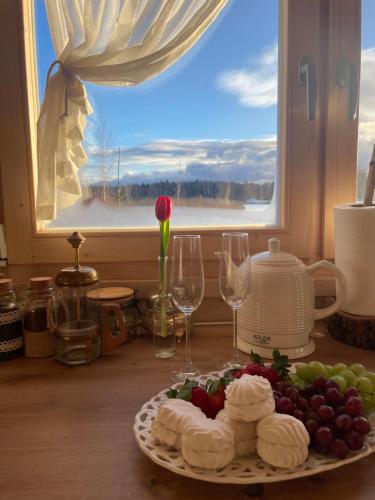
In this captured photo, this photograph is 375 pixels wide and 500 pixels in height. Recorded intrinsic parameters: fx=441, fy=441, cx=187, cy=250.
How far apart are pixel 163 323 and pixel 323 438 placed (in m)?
0.51

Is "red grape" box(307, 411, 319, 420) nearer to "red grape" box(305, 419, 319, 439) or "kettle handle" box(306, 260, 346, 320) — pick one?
"red grape" box(305, 419, 319, 439)

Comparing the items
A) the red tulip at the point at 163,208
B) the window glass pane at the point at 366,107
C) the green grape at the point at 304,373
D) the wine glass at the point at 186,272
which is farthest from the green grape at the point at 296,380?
the window glass pane at the point at 366,107

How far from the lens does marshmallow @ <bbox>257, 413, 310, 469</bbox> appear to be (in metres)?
0.55

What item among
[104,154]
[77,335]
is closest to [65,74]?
[104,154]

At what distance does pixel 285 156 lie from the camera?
49.8 inches

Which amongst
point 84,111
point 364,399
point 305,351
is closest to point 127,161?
point 84,111

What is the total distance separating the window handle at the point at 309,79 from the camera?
4.01 feet

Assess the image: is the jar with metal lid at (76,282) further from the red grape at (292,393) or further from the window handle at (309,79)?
the window handle at (309,79)

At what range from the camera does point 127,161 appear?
1309mm

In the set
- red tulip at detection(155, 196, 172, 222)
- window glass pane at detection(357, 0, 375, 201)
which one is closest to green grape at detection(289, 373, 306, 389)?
red tulip at detection(155, 196, 172, 222)

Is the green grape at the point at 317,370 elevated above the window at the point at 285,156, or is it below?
below

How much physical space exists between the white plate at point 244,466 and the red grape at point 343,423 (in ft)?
0.11

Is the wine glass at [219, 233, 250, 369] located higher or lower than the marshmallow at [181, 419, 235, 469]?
higher

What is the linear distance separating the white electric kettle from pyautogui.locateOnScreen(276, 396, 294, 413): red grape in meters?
0.37
